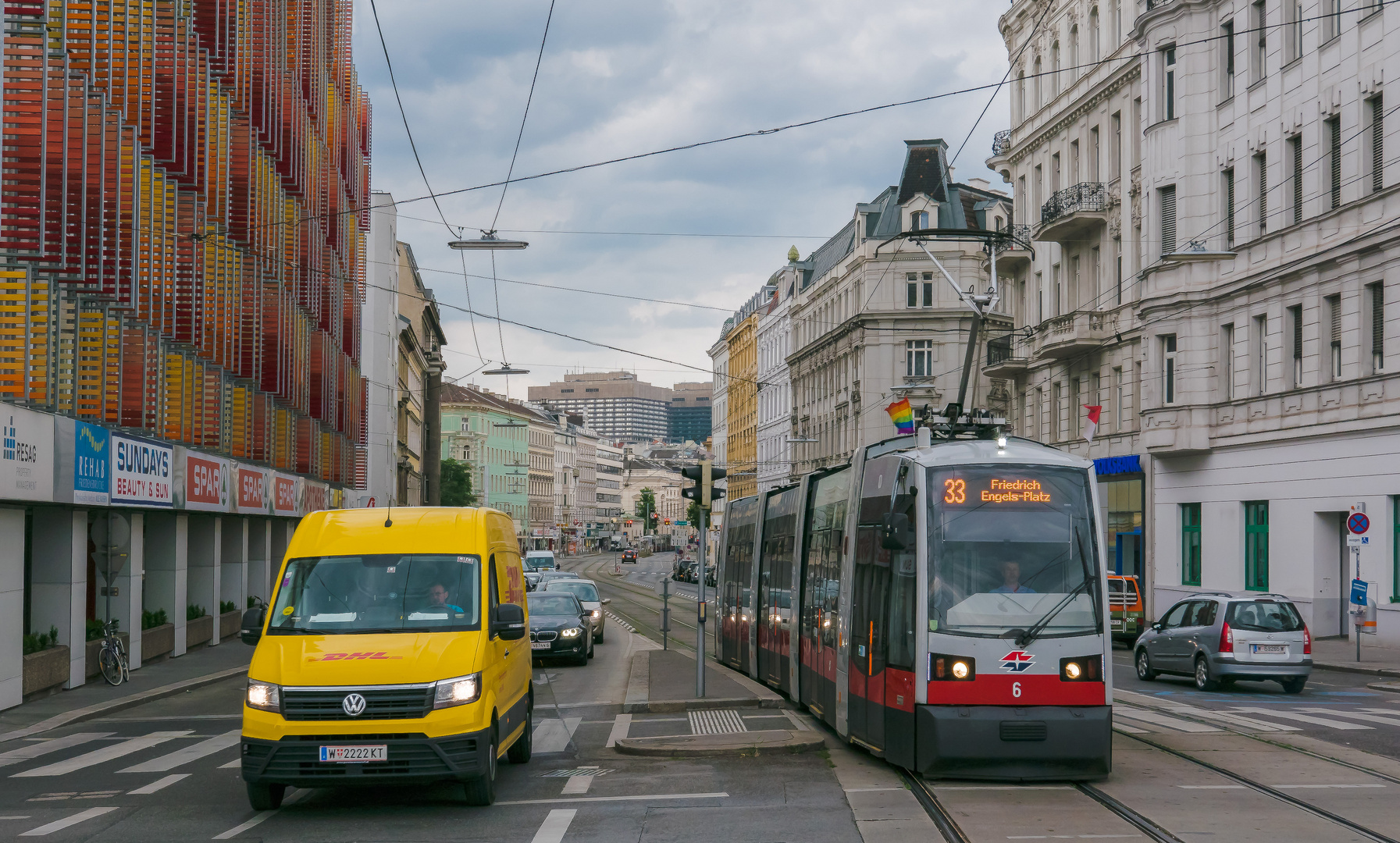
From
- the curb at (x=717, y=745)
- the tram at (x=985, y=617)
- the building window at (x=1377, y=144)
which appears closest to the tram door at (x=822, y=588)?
the curb at (x=717, y=745)

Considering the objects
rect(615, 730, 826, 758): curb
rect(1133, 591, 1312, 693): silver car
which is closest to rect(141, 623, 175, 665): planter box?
rect(615, 730, 826, 758): curb

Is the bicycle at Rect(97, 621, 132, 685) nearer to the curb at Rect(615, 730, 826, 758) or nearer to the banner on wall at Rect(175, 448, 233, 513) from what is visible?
the banner on wall at Rect(175, 448, 233, 513)

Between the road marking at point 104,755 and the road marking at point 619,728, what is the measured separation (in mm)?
5045

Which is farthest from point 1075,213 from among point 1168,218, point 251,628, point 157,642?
point 251,628

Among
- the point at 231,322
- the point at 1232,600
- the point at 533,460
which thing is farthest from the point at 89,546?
the point at 533,460

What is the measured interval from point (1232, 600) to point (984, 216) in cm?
5251

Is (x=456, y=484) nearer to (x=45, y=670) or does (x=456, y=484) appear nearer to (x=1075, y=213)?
(x=1075, y=213)

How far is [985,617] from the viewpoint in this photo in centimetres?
1259

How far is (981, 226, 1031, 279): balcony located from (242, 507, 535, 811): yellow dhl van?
42.0 metres

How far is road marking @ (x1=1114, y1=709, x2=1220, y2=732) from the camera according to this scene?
16781 mm

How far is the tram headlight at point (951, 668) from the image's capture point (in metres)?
12.4

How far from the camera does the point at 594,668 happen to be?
1121 inches

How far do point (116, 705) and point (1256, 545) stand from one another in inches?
1096

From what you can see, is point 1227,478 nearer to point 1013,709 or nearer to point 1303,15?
point 1303,15
